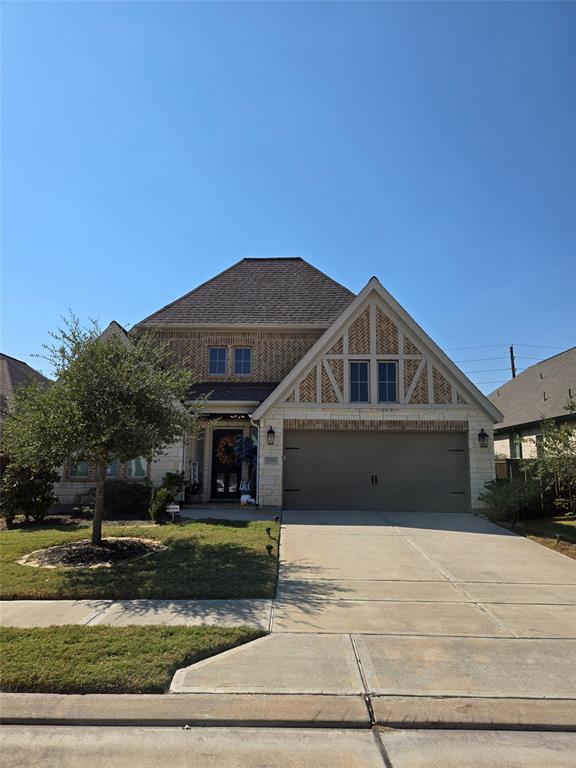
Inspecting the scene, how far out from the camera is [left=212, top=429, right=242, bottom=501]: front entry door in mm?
16891

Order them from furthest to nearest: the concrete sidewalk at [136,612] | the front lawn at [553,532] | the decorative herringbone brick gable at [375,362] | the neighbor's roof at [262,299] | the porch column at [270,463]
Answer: the neighbor's roof at [262,299] < the decorative herringbone brick gable at [375,362] < the porch column at [270,463] < the front lawn at [553,532] < the concrete sidewalk at [136,612]

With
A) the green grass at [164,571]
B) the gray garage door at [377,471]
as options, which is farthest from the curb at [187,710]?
the gray garage door at [377,471]

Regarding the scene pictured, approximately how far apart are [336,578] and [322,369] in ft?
27.8

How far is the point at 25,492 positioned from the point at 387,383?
10.5 m

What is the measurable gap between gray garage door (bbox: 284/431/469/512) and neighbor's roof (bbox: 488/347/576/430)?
17.3 feet

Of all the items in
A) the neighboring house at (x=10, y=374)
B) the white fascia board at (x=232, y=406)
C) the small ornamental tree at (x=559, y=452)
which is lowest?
the small ornamental tree at (x=559, y=452)

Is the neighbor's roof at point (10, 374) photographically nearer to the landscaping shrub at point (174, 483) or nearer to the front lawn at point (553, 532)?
the landscaping shrub at point (174, 483)

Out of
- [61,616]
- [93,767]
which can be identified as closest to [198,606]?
[61,616]

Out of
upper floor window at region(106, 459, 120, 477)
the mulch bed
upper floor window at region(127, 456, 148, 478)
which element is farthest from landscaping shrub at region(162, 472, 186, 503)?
the mulch bed

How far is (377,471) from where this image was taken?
15500mm

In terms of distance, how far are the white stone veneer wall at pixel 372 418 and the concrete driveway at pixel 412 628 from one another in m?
4.78

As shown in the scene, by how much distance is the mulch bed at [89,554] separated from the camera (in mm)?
8297

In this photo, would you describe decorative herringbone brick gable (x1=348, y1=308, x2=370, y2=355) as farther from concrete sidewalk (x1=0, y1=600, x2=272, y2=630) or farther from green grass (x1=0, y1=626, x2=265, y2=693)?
green grass (x1=0, y1=626, x2=265, y2=693)

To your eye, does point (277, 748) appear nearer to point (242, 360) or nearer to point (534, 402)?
point (242, 360)
